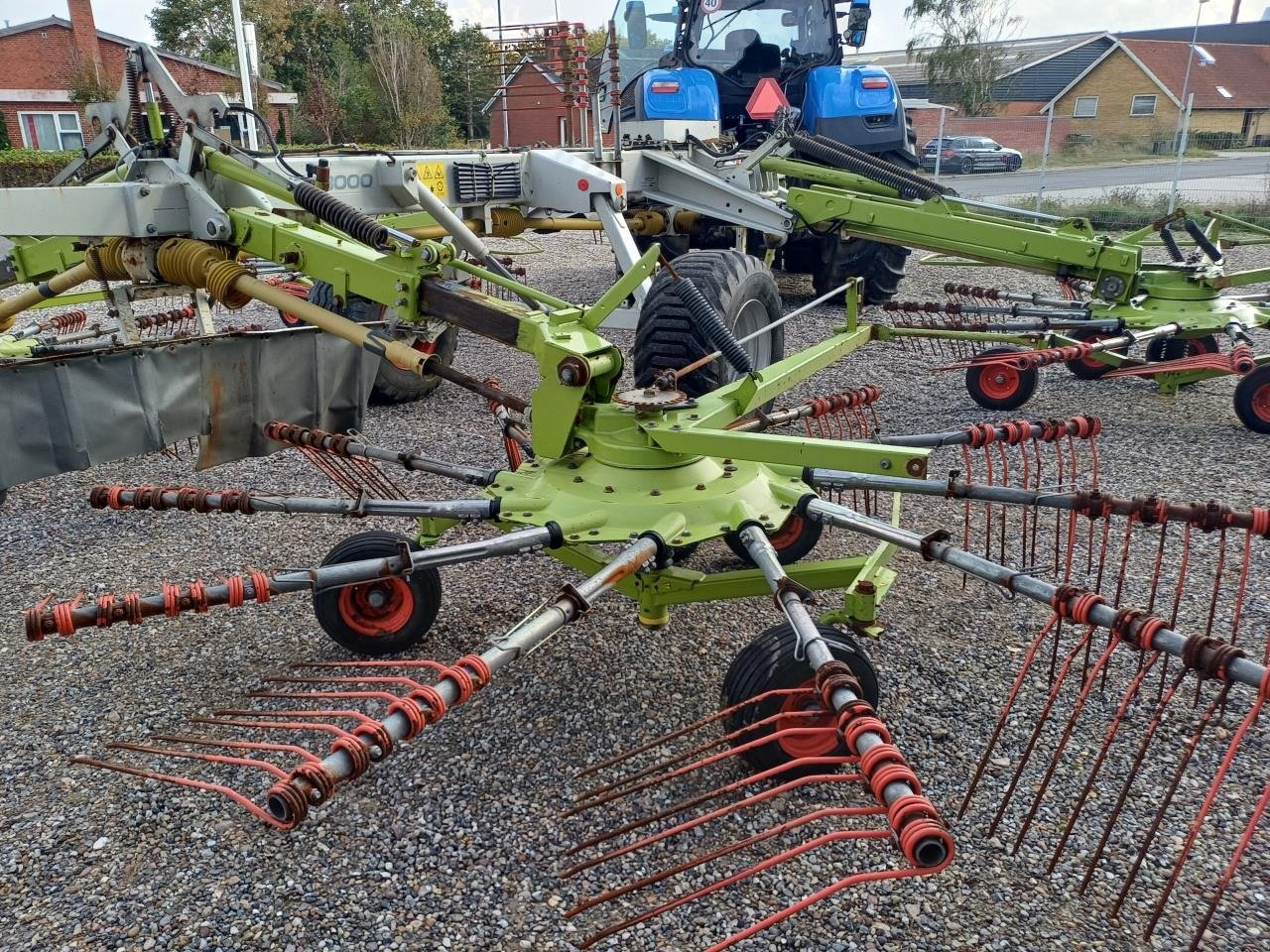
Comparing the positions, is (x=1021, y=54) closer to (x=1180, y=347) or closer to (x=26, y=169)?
(x=26, y=169)

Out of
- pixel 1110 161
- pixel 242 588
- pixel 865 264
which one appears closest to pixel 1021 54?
pixel 1110 161

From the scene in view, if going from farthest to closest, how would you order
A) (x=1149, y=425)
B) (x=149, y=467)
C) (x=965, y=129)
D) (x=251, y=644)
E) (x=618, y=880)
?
(x=965, y=129), (x=1149, y=425), (x=149, y=467), (x=251, y=644), (x=618, y=880)

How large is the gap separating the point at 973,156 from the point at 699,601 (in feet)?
78.9

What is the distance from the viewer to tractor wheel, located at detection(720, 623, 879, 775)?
2.68m

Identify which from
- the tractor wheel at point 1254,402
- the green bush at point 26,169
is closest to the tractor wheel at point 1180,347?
the tractor wheel at point 1254,402

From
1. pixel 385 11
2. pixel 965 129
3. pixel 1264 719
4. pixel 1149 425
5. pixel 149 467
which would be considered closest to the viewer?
pixel 1264 719

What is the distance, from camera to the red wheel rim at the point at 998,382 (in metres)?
6.27

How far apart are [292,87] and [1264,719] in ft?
102

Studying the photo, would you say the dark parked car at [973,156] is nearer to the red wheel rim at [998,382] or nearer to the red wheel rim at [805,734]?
the red wheel rim at [998,382]

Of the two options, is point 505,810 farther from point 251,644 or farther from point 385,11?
point 385,11

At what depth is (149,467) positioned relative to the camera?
18.4 feet

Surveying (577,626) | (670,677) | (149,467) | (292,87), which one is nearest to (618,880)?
(670,677)

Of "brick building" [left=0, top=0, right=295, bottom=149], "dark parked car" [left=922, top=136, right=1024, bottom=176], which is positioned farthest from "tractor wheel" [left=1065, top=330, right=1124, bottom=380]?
"brick building" [left=0, top=0, right=295, bottom=149]

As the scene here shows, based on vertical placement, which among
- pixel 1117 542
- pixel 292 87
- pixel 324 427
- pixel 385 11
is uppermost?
pixel 385 11
